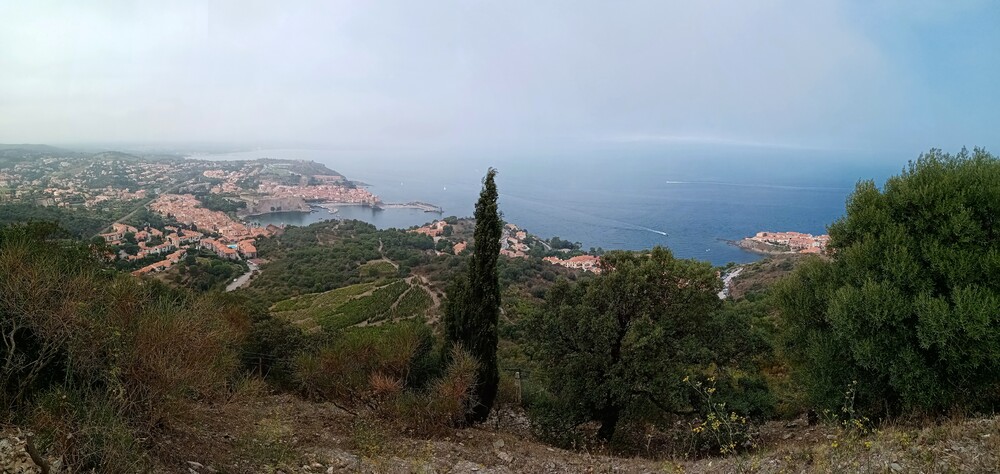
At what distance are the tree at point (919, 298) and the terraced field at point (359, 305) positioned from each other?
17.7 metres

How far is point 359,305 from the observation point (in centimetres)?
2339

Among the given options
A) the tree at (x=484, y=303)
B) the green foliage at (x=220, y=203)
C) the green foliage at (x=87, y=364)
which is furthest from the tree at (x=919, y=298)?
the green foliage at (x=220, y=203)

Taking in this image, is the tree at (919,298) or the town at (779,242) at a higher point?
the tree at (919,298)

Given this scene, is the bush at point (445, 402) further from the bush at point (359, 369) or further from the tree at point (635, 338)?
the tree at point (635, 338)

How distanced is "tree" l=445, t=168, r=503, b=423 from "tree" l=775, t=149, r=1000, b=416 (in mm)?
5391

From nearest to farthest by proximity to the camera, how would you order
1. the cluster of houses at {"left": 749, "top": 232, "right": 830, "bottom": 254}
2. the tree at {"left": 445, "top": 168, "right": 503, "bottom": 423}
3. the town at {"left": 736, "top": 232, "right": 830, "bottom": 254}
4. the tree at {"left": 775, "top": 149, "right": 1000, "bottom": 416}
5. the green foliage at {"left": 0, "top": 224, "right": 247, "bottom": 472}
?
the green foliage at {"left": 0, "top": 224, "right": 247, "bottom": 472} → the tree at {"left": 775, "top": 149, "right": 1000, "bottom": 416} → the tree at {"left": 445, "top": 168, "right": 503, "bottom": 423} → the cluster of houses at {"left": 749, "top": 232, "right": 830, "bottom": 254} → the town at {"left": 736, "top": 232, "right": 830, "bottom": 254}

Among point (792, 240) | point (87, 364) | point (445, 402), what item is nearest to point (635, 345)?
point (445, 402)

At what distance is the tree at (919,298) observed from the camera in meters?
5.37

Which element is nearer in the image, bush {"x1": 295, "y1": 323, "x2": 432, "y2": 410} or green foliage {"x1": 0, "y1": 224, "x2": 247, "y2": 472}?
green foliage {"x1": 0, "y1": 224, "x2": 247, "y2": 472}

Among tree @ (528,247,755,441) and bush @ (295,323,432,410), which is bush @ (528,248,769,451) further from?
bush @ (295,323,432,410)

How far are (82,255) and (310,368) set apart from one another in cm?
435

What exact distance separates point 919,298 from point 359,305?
72.0 ft

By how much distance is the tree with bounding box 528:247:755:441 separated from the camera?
24.7 ft

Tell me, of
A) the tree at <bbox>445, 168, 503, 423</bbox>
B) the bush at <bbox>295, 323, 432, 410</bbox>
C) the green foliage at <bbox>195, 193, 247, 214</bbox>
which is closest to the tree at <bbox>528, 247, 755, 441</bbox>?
the tree at <bbox>445, 168, 503, 423</bbox>
